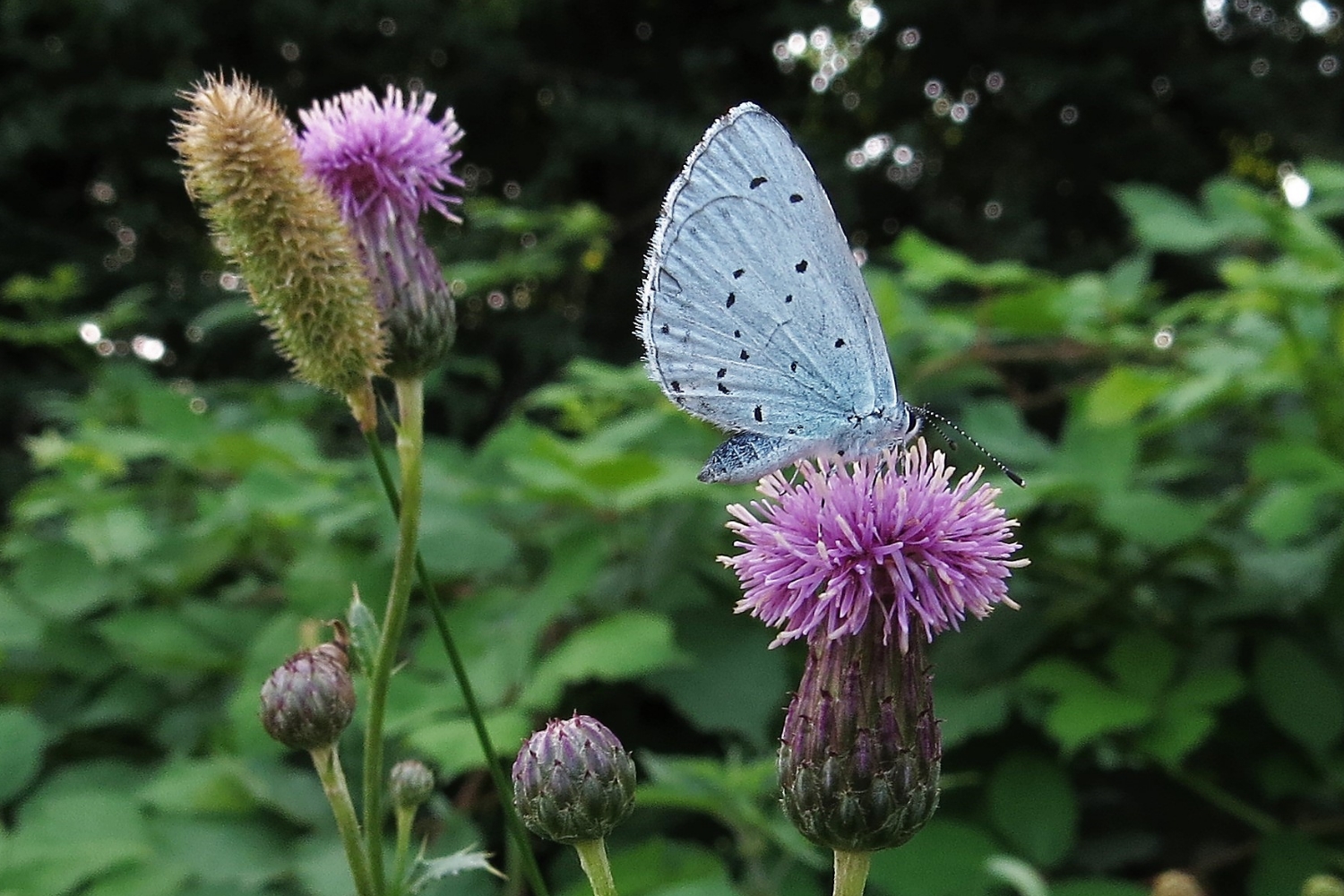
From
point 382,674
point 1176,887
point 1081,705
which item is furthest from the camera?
point 1081,705

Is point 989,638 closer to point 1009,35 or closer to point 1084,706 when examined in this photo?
point 1084,706

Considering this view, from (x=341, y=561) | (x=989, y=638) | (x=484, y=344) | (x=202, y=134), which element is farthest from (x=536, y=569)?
(x=484, y=344)

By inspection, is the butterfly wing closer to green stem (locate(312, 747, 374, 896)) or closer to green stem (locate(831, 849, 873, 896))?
green stem (locate(831, 849, 873, 896))

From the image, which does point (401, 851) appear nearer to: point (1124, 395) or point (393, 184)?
point (393, 184)

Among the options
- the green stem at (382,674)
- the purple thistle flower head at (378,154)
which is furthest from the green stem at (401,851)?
the purple thistle flower head at (378,154)

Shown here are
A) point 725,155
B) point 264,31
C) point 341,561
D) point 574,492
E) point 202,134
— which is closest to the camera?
point 202,134

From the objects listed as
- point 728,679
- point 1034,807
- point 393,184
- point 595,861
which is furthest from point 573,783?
point 1034,807
